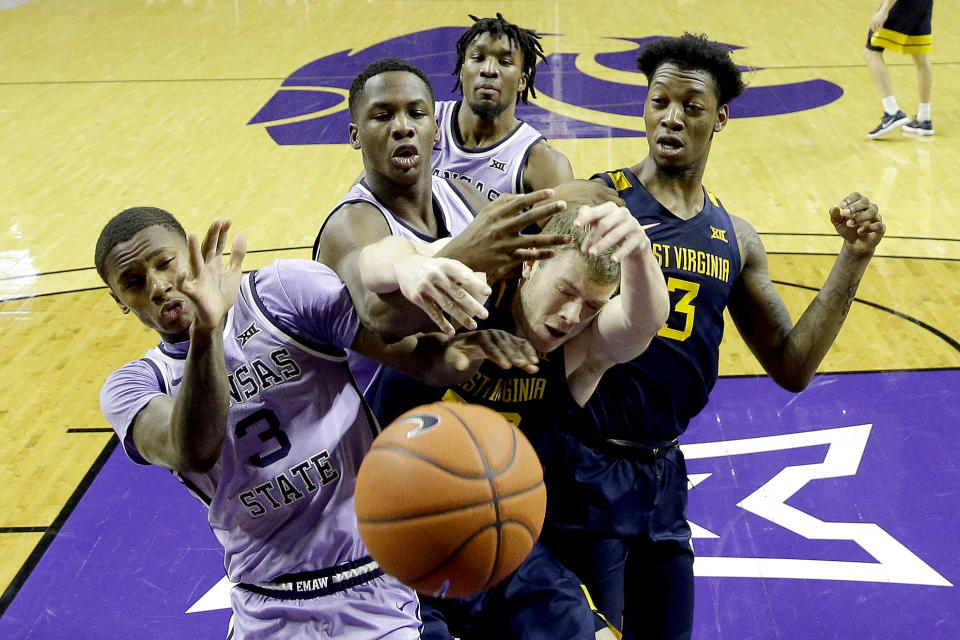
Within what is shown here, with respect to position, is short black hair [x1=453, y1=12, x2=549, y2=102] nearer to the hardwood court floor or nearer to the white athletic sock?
the hardwood court floor

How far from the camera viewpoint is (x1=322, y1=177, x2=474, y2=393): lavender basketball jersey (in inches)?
139

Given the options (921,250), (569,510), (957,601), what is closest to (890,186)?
(921,250)

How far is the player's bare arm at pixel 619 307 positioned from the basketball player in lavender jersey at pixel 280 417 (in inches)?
14.8

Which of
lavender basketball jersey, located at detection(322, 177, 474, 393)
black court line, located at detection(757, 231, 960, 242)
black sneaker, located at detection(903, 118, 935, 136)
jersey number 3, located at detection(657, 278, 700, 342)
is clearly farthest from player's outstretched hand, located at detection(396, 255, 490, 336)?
black sneaker, located at detection(903, 118, 935, 136)

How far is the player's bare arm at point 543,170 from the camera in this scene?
5.50 m

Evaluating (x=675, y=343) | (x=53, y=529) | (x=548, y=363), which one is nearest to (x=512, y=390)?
(x=548, y=363)

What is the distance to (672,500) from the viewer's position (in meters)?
3.63

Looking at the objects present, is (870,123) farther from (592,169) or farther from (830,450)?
(830,450)

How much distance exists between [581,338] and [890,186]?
289 inches

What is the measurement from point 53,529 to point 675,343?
350 centimetres

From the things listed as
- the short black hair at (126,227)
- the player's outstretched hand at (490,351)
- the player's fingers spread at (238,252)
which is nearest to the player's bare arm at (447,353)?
the player's outstretched hand at (490,351)

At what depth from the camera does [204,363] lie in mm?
2602

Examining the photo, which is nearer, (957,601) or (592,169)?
(957,601)

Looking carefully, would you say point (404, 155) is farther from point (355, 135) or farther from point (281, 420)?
point (281, 420)
